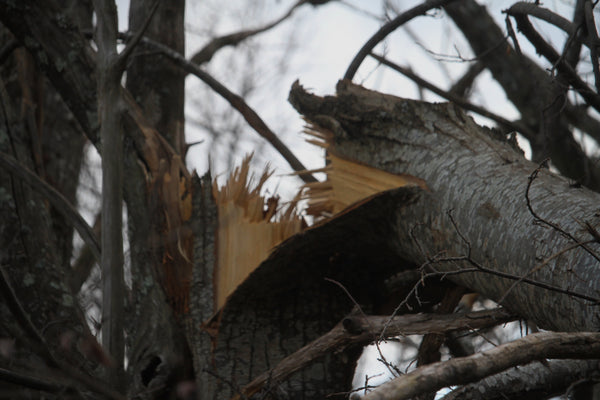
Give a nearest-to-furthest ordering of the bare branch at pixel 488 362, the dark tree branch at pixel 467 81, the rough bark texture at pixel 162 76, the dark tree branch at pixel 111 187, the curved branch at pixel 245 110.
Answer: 1. the bare branch at pixel 488 362
2. the dark tree branch at pixel 111 187
3. the curved branch at pixel 245 110
4. the rough bark texture at pixel 162 76
5. the dark tree branch at pixel 467 81

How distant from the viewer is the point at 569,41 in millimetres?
1873

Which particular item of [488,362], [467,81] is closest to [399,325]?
[488,362]

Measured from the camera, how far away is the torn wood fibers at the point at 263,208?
2098mm

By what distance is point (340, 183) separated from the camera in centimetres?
214

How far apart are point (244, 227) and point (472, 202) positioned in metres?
0.87

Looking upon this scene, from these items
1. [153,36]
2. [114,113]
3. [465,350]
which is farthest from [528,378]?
[153,36]

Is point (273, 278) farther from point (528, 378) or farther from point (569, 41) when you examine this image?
point (569, 41)

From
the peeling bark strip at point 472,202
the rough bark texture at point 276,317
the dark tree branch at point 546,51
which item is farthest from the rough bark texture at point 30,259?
the dark tree branch at point 546,51

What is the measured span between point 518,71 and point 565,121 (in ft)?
2.63

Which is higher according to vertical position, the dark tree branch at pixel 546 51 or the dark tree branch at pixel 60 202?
the dark tree branch at pixel 546 51

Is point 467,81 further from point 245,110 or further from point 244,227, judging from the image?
point 244,227

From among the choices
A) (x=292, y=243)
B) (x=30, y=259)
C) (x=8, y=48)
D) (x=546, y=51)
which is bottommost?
(x=292, y=243)

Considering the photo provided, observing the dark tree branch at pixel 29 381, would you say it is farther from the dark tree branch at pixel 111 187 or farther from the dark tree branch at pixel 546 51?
the dark tree branch at pixel 546 51

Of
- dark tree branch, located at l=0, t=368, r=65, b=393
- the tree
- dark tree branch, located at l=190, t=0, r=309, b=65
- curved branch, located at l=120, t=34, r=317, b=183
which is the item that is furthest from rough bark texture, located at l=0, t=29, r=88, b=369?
dark tree branch, located at l=190, t=0, r=309, b=65
